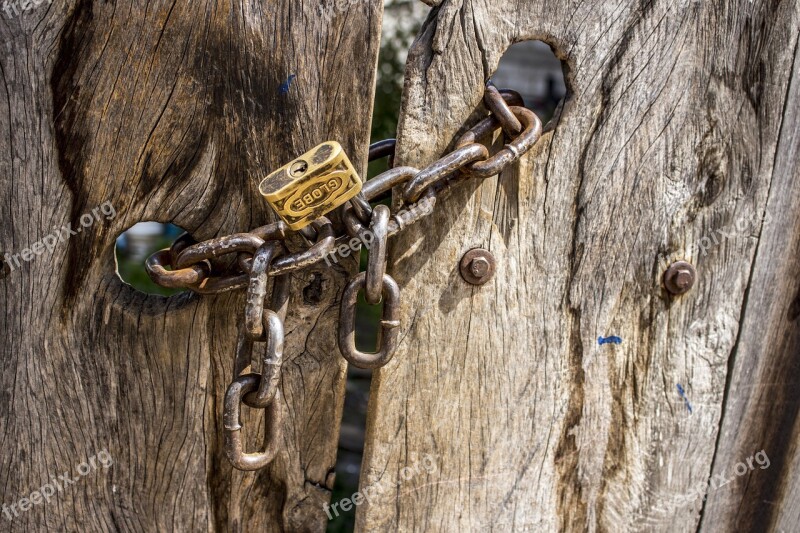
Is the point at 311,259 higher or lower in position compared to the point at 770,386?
higher

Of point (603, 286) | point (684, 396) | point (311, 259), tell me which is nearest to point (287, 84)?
point (311, 259)

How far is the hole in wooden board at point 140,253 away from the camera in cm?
334

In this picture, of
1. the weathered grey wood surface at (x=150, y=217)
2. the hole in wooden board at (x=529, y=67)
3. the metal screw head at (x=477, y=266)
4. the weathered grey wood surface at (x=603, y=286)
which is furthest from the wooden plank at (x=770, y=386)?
the hole in wooden board at (x=529, y=67)

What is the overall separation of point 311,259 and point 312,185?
12 centimetres

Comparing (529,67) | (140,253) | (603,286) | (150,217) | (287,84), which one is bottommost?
(140,253)

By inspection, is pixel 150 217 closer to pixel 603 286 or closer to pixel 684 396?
pixel 603 286

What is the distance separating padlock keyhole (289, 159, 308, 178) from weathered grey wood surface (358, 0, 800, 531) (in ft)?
0.73

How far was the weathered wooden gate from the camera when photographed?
105cm

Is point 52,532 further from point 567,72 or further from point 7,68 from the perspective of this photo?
point 567,72

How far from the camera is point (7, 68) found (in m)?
1.02

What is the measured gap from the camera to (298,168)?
0.95m

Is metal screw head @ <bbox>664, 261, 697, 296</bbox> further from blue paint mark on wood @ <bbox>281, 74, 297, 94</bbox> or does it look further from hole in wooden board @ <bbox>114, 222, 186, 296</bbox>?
hole in wooden board @ <bbox>114, 222, 186, 296</bbox>

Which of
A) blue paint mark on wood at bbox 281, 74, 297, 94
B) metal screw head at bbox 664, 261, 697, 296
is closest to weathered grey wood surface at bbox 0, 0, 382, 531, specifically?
blue paint mark on wood at bbox 281, 74, 297, 94

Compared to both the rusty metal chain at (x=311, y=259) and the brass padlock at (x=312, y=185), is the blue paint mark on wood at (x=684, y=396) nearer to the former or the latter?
the rusty metal chain at (x=311, y=259)
